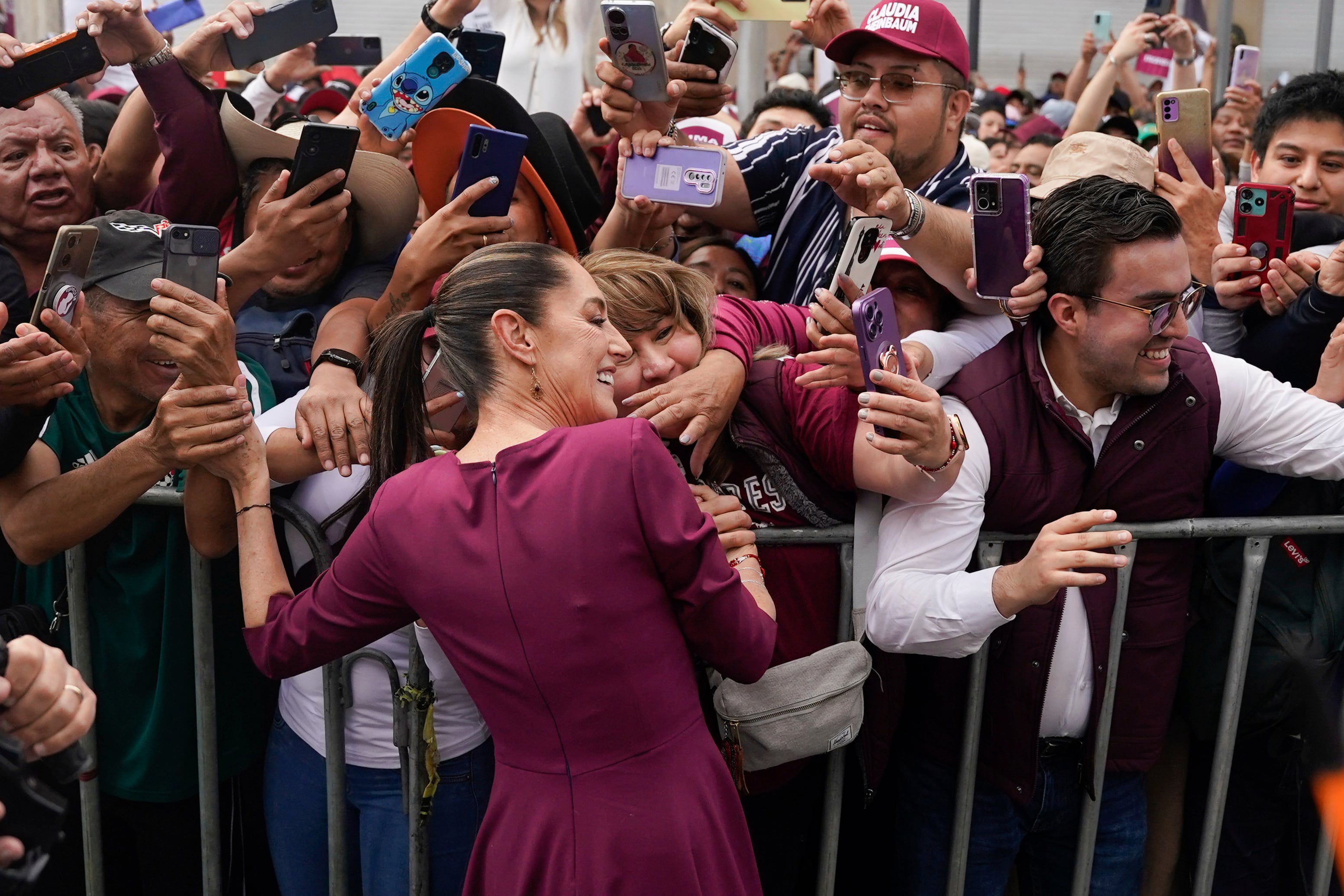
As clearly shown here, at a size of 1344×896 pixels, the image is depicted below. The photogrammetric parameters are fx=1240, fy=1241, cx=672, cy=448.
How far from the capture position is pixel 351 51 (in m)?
5.25

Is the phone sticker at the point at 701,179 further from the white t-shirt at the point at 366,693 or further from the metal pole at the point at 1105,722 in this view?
the metal pole at the point at 1105,722

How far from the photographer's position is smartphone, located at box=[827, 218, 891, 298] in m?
2.49

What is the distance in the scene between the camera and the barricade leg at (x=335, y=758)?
254cm

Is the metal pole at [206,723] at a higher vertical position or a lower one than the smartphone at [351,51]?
lower

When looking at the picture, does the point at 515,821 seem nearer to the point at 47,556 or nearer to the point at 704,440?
→ the point at 704,440

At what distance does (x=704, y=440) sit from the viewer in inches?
98.4

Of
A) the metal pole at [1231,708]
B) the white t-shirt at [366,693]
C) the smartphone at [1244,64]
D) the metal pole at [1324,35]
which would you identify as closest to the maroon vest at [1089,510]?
the metal pole at [1231,708]

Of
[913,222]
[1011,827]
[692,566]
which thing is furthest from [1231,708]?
[692,566]

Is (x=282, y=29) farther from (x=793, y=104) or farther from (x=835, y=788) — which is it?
(x=793, y=104)

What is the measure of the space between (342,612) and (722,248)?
195 centimetres

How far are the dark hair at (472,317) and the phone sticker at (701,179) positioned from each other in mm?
976

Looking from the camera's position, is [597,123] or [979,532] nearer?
[979,532]

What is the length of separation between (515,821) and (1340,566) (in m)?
1.95

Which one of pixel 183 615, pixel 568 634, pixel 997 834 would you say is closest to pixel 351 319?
pixel 183 615
